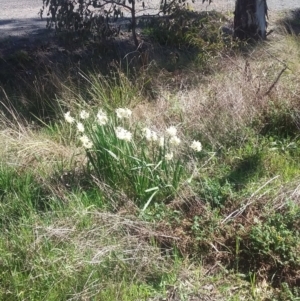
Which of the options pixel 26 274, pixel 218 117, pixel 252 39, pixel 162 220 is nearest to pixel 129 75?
pixel 218 117

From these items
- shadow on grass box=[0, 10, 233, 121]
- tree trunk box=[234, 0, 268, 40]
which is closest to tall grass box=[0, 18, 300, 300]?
shadow on grass box=[0, 10, 233, 121]

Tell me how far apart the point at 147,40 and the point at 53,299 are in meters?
5.65

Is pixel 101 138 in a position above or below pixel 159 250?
above

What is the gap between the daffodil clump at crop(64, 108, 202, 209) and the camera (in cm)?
466

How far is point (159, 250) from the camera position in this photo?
13.6 ft

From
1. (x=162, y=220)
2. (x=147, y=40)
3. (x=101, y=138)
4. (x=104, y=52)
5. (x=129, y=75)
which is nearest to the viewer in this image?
(x=162, y=220)

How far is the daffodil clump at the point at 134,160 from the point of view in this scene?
15.3 feet

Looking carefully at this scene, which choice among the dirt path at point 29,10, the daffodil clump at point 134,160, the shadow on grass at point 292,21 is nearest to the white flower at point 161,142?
the daffodil clump at point 134,160

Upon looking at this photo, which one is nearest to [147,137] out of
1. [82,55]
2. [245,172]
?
[245,172]

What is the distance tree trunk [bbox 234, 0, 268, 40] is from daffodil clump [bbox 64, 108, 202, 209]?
4.66m

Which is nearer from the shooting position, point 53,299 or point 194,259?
point 53,299

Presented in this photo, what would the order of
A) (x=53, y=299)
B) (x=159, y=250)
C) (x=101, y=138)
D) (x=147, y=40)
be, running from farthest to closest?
(x=147, y=40) < (x=101, y=138) < (x=159, y=250) < (x=53, y=299)

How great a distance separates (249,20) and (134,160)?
5.02 meters

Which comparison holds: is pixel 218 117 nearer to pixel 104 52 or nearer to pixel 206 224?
pixel 206 224
